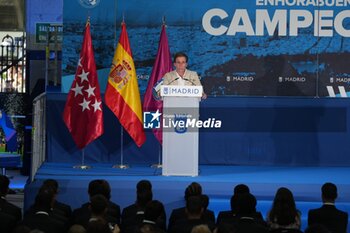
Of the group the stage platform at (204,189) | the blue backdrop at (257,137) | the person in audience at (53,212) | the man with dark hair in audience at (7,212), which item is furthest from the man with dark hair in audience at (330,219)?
the blue backdrop at (257,137)

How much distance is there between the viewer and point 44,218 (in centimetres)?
679

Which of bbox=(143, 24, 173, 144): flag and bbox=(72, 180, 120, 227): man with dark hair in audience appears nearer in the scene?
bbox=(72, 180, 120, 227): man with dark hair in audience

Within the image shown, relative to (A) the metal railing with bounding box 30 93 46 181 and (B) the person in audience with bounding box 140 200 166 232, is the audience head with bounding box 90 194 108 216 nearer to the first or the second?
(B) the person in audience with bounding box 140 200 166 232

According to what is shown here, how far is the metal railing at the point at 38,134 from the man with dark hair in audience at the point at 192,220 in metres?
4.18

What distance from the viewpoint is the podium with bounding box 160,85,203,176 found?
10172 mm

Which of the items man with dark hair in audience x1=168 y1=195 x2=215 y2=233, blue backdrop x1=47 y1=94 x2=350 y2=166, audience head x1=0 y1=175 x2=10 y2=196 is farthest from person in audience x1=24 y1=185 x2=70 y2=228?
blue backdrop x1=47 y1=94 x2=350 y2=166

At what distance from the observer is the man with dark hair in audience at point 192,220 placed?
6.50 m

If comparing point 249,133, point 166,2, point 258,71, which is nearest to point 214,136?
point 249,133

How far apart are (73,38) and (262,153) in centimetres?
347

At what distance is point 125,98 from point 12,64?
5.88 metres

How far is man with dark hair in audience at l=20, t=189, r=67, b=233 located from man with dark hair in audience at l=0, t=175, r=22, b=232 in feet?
0.42

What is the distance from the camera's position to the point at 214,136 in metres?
12.6

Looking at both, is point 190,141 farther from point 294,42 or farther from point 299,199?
point 294,42

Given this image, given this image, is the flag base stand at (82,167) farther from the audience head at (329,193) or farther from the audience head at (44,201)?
the audience head at (329,193)
